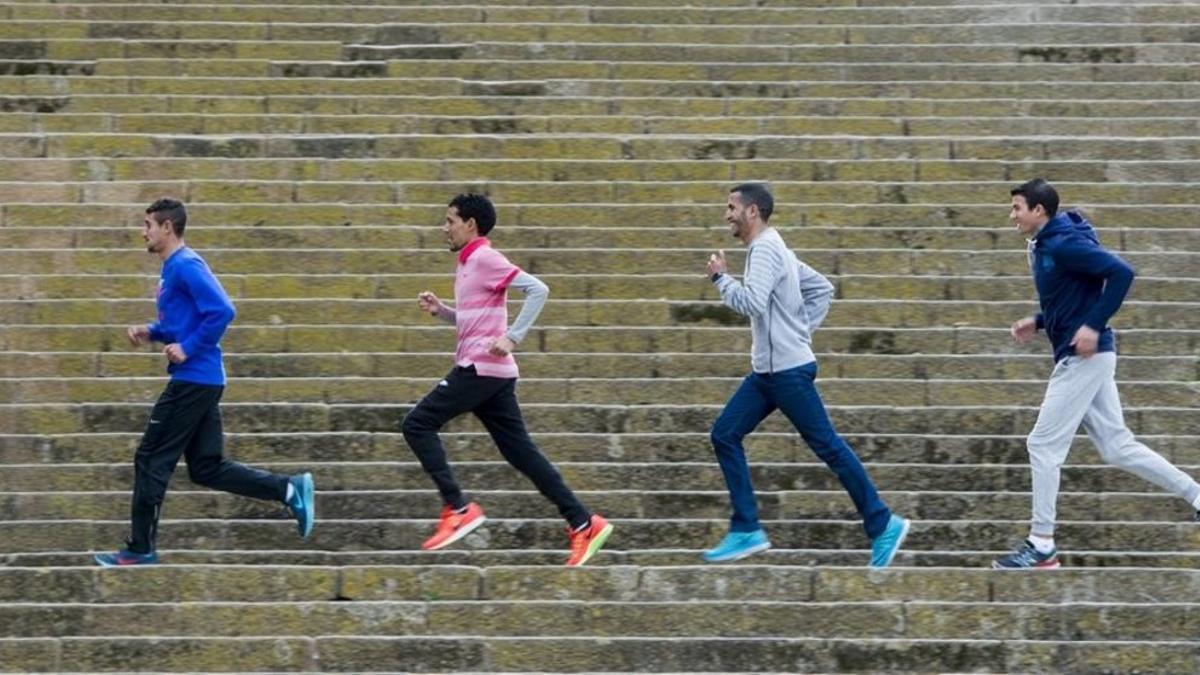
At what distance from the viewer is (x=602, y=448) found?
30.9ft

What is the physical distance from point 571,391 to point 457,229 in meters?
1.79

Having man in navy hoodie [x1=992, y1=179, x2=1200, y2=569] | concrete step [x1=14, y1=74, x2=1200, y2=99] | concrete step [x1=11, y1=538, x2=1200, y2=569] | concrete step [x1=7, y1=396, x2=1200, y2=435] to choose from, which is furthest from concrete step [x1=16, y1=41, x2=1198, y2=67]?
man in navy hoodie [x1=992, y1=179, x2=1200, y2=569]

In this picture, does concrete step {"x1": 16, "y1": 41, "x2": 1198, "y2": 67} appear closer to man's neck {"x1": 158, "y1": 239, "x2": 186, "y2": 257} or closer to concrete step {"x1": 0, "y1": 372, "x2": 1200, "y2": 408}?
concrete step {"x1": 0, "y1": 372, "x2": 1200, "y2": 408}

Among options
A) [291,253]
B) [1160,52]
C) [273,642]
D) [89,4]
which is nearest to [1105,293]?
[273,642]

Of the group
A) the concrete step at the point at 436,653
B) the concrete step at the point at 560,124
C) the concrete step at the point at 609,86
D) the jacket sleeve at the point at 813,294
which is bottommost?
the concrete step at the point at 436,653

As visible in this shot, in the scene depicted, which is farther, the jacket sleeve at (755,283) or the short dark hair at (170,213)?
the short dark hair at (170,213)

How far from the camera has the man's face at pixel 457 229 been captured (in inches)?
328

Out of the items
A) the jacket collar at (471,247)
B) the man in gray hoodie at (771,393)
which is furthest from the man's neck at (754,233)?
the jacket collar at (471,247)

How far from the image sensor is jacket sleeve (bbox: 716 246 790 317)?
788 centimetres

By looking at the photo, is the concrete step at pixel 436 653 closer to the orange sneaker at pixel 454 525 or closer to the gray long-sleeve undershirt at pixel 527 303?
the orange sneaker at pixel 454 525

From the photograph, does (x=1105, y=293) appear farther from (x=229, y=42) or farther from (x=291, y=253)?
(x=229, y=42)

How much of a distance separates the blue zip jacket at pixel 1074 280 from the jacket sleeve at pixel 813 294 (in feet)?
2.74

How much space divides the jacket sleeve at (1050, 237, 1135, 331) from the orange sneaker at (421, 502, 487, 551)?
8.34 feet

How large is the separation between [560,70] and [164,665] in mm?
6430
